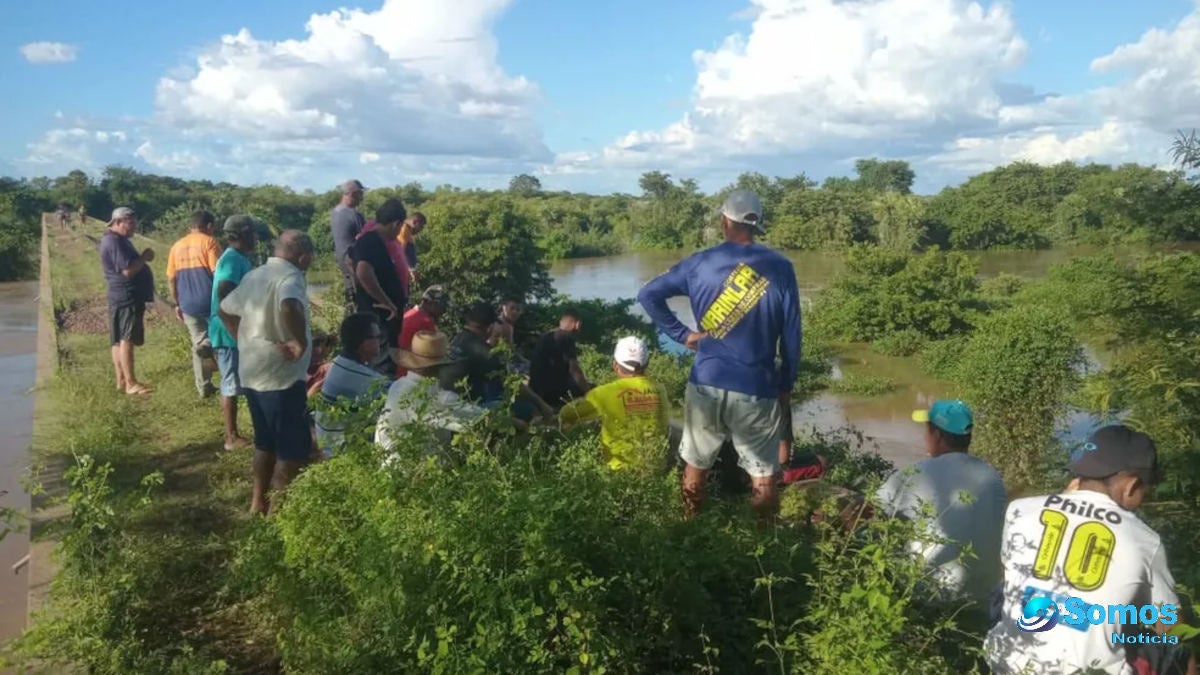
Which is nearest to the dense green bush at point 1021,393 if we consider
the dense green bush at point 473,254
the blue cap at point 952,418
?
the dense green bush at point 473,254

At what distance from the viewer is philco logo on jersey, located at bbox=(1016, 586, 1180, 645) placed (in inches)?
90.3

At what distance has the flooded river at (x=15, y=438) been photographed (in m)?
3.85

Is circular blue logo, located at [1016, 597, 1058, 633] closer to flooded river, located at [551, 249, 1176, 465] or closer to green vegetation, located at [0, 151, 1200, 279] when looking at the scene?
flooded river, located at [551, 249, 1176, 465]

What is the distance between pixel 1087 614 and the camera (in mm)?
2322

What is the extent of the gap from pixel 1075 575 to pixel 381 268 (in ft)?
14.8

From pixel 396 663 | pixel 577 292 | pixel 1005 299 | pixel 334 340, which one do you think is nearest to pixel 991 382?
pixel 334 340

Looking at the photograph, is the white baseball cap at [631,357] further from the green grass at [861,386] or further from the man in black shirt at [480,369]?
the green grass at [861,386]

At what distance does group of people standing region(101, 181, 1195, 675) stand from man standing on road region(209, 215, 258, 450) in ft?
0.04

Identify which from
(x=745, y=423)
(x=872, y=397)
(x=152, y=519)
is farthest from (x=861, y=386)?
(x=152, y=519)

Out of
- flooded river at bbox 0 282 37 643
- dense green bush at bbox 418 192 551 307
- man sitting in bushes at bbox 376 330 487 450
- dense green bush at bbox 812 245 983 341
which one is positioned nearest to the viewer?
man sitting in bushes at bbox 376 330 487 450

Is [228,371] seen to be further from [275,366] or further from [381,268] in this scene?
[275,366]

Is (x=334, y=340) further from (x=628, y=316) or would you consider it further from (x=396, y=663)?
(x=628, y=316)

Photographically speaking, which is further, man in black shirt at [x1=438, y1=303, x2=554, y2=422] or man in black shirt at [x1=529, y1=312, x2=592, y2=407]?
man in black shirt at [x1=529, y1=312, x2=592, y2=407]

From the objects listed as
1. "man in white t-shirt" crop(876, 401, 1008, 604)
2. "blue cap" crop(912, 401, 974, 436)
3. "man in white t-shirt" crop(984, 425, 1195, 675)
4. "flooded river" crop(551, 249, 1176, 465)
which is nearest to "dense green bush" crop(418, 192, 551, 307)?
"flooded river" crop(551, 249, 1176, 465)
